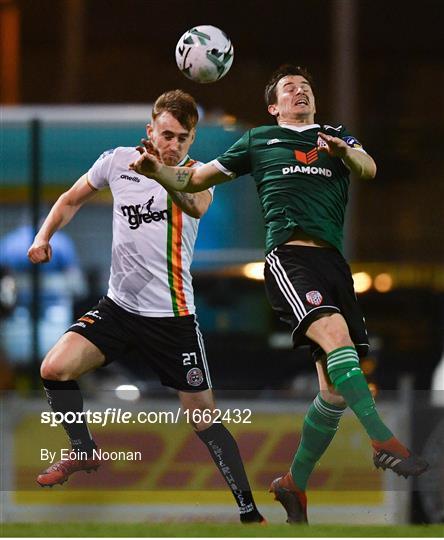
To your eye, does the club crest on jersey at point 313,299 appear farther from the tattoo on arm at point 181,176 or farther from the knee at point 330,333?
the tattoo on arm at point 181,176

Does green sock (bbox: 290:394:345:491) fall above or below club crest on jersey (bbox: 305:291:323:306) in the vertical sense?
below

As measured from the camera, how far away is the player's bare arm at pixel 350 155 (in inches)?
251

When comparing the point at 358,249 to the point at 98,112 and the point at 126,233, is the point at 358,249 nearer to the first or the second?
the point at 98,112

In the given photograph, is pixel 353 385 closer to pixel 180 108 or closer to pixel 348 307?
pixel 348 307

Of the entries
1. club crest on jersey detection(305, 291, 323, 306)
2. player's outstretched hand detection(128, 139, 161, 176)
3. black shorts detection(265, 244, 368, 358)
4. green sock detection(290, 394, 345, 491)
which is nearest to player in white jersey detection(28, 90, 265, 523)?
green sock detection(290, 394, 345, 491)

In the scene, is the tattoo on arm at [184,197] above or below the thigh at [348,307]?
above

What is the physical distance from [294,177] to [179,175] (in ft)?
1.65

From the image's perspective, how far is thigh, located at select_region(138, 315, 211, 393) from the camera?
6.96 m

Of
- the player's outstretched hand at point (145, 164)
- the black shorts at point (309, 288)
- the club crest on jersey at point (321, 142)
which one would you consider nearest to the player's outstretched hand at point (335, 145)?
the club crest on jersey at point (321, 142)

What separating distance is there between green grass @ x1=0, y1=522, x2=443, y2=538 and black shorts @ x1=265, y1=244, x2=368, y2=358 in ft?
2.54

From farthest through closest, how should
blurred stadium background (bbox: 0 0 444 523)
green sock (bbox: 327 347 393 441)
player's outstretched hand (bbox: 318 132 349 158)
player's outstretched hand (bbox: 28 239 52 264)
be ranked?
blurred stadium background (bbox: 0 0 444 523) < player's outstretched hand (bbox: 28 239 52 264) < green sock (bbox: 327 347 393 441) < player's outstretched hand (bbox: 318 132 349 158)

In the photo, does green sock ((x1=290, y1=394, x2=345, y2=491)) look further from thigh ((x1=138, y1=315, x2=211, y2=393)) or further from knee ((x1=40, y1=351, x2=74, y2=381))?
knee ((x1=40, y1=351, x2=74, y2=381))

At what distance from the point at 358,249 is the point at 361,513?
12.8 meters

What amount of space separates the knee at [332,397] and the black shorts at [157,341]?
22.0 inches
